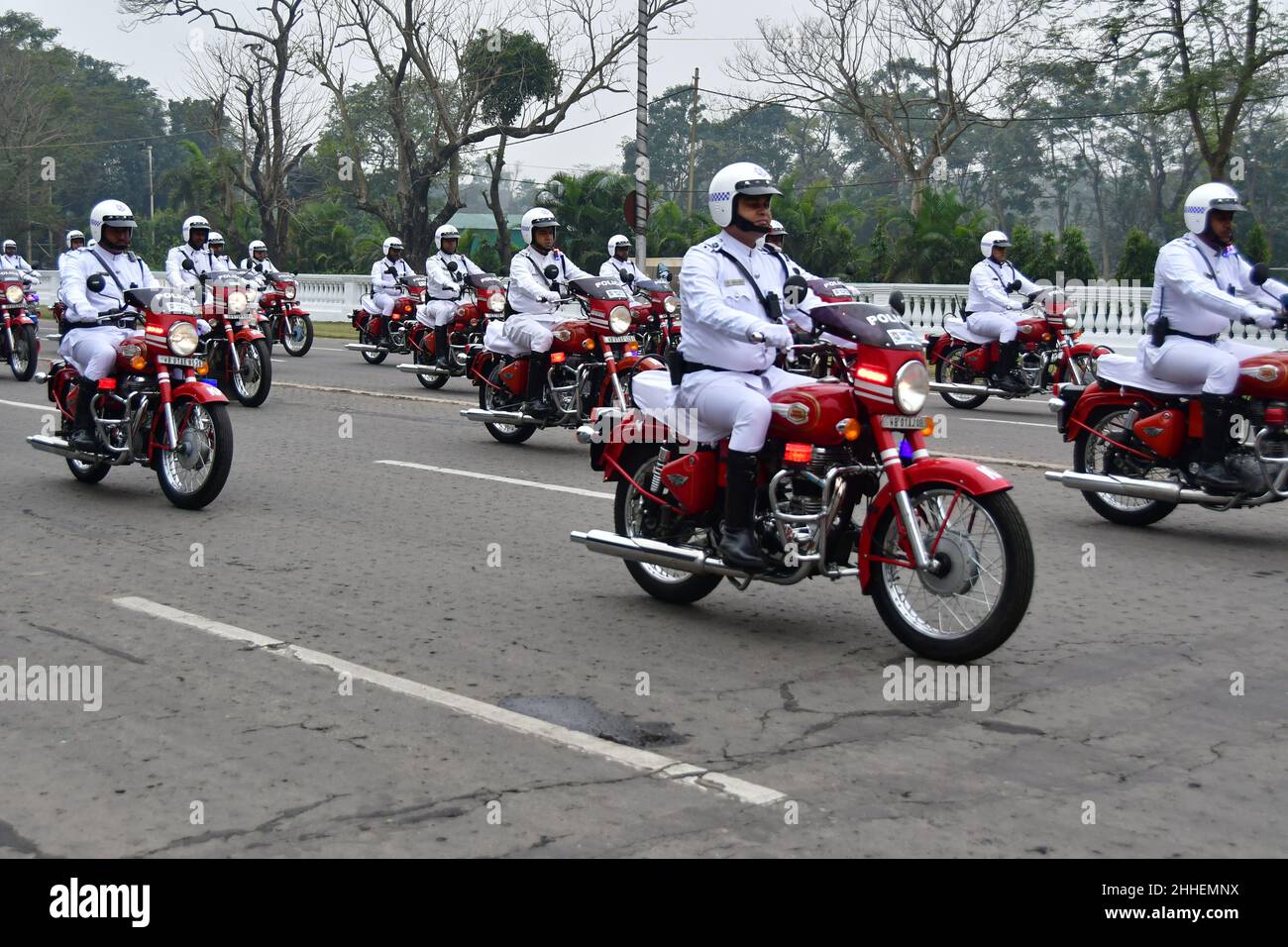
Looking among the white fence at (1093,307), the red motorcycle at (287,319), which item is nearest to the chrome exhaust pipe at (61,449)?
the white fence at (1093,307)

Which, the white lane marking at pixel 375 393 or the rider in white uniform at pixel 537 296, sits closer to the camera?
the rider in white uniform at pixel 537 296

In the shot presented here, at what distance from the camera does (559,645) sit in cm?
685

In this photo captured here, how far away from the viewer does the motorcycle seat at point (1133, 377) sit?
974 cm

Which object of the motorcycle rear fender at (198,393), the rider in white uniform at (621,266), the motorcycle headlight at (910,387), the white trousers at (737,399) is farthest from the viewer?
the rider in white uniform at (621,266)

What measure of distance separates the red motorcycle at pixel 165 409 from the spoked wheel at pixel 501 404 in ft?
12.7

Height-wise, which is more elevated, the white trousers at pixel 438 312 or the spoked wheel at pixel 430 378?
the white trousers at pixel 438 312

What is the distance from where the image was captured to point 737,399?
699cm

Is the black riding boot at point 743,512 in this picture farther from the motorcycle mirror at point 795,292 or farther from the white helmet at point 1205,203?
the white helmet at point 1205,203

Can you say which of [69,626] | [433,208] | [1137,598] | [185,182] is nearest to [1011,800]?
[1137,598]

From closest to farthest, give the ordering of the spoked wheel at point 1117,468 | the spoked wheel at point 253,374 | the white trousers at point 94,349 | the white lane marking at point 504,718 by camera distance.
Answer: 1. the white lane marking at point 504,718
2. the spoked wheel at point 1117,468
3. the white trousers at point 94,349
4. the spoked wheel at point 253,374

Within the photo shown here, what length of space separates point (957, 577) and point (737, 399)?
1.29 meters

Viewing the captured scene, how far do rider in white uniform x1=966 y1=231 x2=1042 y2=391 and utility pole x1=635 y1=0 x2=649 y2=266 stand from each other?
12.6 m

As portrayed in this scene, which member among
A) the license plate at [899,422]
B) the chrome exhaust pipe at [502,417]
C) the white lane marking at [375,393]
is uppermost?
the license plate at [899,422]

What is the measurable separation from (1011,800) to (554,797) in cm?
139
